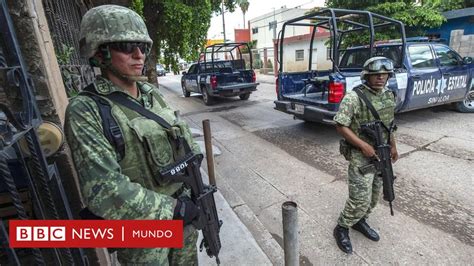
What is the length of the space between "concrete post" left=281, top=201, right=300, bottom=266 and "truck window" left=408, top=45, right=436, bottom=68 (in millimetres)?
5202

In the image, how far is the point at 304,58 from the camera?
1966cm

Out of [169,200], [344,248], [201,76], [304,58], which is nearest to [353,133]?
[344,248]

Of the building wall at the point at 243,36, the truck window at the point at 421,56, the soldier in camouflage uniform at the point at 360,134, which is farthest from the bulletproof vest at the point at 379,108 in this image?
the building wall at the point at 243,36

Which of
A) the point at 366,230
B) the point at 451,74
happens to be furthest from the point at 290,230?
the point at 451,74

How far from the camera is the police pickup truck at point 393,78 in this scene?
15.1 feet

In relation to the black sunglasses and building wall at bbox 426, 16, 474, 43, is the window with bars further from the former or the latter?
the black sunglasses

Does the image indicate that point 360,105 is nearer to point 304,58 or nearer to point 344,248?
point 344,248

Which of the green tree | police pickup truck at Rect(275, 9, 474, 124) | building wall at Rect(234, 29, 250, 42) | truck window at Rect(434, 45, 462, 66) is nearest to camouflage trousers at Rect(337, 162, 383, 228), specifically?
police pickup truck at Rect(275, 9, 474, 124)

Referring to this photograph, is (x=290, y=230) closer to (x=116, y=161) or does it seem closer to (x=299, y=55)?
(x=116, y=161)

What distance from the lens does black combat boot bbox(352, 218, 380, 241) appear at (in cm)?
244

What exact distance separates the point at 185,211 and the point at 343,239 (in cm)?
172

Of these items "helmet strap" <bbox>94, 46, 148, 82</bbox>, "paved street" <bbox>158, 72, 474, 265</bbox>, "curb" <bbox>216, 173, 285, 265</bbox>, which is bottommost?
"paved street" <bbox>158, 72, 474, 265</bbox>

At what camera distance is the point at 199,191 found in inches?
54.4

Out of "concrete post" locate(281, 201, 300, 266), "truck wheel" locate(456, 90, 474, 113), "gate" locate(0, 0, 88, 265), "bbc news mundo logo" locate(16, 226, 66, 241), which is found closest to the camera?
"gate" locate(0, 0, 88, 265)
